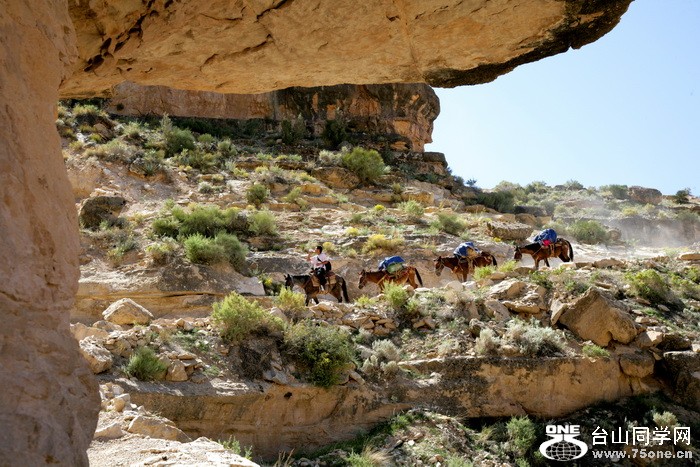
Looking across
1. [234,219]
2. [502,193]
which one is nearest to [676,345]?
[234,219]

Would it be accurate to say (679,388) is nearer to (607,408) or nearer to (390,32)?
(607,408)

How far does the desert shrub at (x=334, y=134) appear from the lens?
39.6m

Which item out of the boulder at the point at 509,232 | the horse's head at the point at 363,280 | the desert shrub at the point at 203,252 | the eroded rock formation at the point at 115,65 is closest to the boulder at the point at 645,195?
the boulder at the point at 509,232

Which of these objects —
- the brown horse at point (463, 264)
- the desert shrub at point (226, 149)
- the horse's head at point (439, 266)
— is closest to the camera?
the brown horse at point (463, 264)

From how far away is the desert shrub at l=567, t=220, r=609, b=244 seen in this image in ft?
97.4

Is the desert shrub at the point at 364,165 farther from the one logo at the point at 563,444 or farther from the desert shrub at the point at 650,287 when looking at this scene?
the one logo at the point at 563,444

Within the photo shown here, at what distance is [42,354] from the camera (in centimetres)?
358

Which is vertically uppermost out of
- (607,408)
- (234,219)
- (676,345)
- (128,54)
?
(128,54)

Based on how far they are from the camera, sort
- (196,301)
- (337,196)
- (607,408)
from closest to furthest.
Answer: (607,408) → (196,301) → (337,196)

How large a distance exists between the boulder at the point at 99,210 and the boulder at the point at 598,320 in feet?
47.0

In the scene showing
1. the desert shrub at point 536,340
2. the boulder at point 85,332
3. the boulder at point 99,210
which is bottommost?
the desert shrub at point 536,340

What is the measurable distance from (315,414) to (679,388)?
23.9 ft

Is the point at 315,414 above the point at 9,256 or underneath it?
underneath

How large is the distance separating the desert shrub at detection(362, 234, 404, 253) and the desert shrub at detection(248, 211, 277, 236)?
3435 mm
